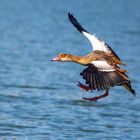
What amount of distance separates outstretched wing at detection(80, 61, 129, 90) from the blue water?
2.25 metres

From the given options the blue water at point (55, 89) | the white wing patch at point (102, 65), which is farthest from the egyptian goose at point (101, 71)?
the blue water at point (55, 89)

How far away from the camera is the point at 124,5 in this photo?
59125 millimetres

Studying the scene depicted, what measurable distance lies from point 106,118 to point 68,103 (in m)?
1.64

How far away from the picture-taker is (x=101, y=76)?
11766mm

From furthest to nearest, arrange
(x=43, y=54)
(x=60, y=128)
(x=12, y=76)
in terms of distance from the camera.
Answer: (x=43, y=54)
(x=12, y=76)
(x=60, y=128)

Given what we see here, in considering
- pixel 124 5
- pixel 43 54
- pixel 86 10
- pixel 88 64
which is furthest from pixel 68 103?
pixel 124 5

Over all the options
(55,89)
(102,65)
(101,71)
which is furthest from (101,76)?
(55,89)

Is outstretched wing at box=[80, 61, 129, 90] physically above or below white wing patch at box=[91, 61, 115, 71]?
below

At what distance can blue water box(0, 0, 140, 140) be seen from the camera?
14695 mm

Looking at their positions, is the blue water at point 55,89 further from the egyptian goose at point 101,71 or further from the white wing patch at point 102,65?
the white wing patch at point 102,65

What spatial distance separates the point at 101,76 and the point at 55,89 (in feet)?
24.3

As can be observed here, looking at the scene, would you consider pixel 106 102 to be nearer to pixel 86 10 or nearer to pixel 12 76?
pixel 12 76


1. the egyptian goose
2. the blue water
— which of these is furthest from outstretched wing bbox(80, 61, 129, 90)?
the blue water

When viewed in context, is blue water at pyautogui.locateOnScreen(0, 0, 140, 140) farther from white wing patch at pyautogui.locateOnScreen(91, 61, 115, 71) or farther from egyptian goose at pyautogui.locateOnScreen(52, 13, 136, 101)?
white wing patch at pyautogui.locateOnScreen(91, 61, 115, 71)
